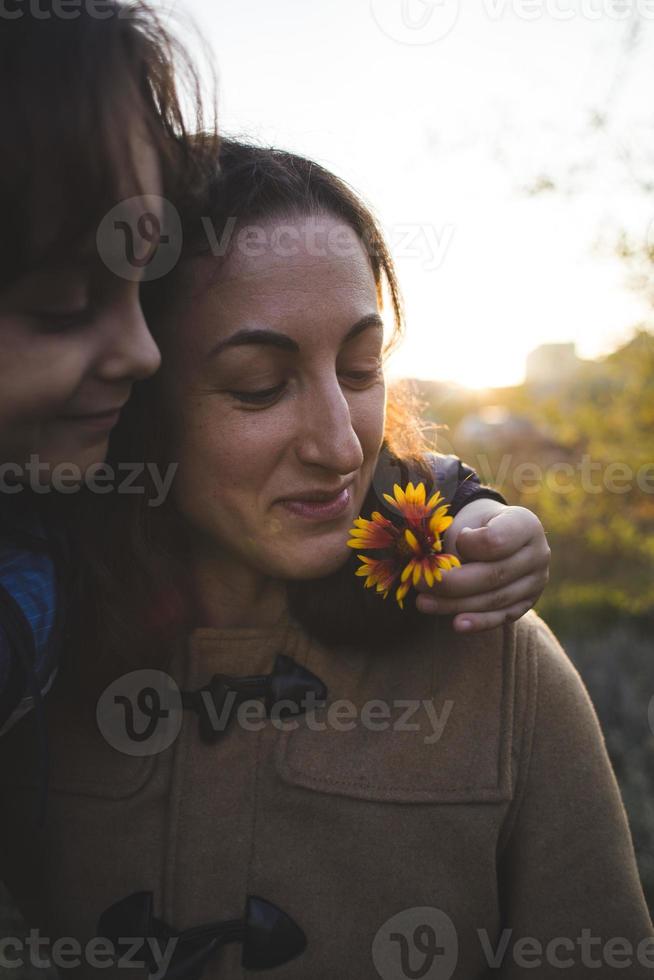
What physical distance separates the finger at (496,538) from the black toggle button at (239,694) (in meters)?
0.49

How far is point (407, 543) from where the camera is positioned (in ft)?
4.79

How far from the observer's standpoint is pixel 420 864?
1.58 metres

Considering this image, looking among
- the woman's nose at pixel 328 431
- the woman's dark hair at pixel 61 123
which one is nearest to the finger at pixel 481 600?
the woman's nose at pixel 328 431

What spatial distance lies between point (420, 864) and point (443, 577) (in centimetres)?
65

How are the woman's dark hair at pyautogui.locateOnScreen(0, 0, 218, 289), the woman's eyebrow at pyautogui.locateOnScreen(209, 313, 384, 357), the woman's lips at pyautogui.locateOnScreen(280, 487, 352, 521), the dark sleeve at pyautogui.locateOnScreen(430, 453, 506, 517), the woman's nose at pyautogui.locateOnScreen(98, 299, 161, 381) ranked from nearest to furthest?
the woman's dark hair at pyautogui.locateOnScreen(0, 0, 218, 289)
the woman's nose at pyautogui.locateOnScreen(98, 299, 161, 381)
the woman's eyebrow at pyautogui.locateOnScreen(209, 313, 384, 357)
the woman's lips at pyautogui.locateOnScreen(280, 487, 352, 521)
the dark sleeve at pyautogui.locateOnScreen(430, 453, 506, 517)

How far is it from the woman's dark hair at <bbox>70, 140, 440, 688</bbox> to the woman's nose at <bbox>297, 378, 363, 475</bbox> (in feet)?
0.97

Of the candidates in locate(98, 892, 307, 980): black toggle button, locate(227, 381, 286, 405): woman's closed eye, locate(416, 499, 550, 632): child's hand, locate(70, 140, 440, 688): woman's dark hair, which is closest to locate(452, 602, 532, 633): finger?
locate(416, 499, 550, 632): child's hand

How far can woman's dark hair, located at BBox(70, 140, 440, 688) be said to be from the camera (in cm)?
154

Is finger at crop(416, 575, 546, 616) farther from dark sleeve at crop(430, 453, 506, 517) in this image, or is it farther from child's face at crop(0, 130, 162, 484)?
child's face at crop(0, 130, 162, 484)

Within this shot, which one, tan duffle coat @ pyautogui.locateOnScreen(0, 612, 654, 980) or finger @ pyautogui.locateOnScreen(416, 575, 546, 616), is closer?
finger @ pyautogui.locateOnScreen(416, 575, 546, 616)

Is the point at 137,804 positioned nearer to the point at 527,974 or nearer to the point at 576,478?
the point at 527,974

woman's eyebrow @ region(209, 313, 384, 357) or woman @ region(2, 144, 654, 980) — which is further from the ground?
woman's eyebrow @ region(209, 313, 384, 357)

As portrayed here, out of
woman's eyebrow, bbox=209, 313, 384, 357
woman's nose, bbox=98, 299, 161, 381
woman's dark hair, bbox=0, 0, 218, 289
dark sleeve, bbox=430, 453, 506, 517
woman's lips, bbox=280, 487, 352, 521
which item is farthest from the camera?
dark sleeve, bbox=430, 453, 506, 517

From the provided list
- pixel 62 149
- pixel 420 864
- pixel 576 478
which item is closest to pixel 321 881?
pixel 420 864
